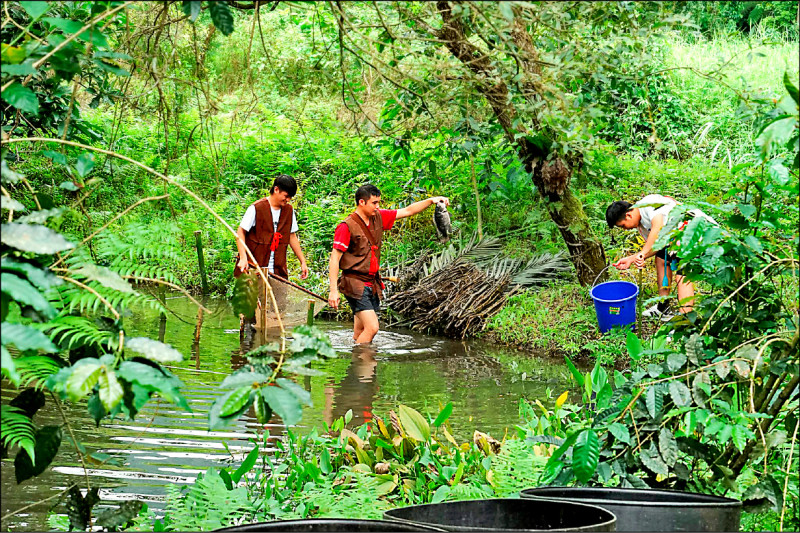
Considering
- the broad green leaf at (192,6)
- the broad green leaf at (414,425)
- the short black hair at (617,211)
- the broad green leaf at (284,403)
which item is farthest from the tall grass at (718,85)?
the broad green leaf at (284,403)

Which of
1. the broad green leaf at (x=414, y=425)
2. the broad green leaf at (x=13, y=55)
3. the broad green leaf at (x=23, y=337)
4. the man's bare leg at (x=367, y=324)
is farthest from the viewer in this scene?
the man's bare leg at (x=367, y=324)

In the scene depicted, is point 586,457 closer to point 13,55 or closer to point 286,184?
point 13,55

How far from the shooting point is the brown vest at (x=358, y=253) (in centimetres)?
878

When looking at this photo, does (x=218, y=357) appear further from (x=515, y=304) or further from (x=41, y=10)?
(x=41, y=10)

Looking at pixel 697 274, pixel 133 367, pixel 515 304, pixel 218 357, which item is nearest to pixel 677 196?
pixel 515 304

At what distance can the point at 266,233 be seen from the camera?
354 inches

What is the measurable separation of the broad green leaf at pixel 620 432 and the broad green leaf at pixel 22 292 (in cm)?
221

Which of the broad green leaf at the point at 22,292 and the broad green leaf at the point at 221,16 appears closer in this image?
the broad green leaf at the point at 22,292

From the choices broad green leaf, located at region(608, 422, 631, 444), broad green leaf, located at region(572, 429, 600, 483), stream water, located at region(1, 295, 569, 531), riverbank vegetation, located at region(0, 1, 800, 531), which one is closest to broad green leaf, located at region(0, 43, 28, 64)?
riverbank vegetation, located at region(0, 1, 800, 531)

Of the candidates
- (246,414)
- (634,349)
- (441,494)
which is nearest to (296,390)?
(634,349)

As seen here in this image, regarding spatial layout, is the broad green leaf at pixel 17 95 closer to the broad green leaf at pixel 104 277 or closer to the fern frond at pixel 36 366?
the broad green leaf at pixel 104 277

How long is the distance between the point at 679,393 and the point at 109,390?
2118 millimetres

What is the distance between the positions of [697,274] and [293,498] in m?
2.16

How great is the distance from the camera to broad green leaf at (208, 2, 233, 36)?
2719mm
